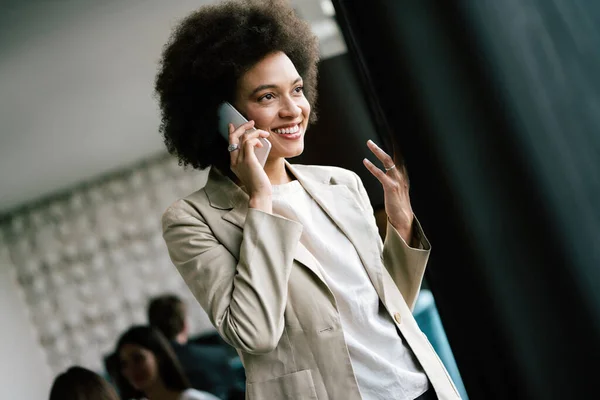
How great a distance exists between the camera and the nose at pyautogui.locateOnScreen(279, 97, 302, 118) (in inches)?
31.1

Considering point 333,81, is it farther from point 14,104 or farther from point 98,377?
point 14,104

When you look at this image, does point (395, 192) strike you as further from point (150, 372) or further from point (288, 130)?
point (150, 372)

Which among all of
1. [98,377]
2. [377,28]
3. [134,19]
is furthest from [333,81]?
[98,377]

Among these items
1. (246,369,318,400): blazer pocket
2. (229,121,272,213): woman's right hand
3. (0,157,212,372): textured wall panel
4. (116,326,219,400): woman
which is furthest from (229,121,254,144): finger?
(0,157,212,372): textured wall panel

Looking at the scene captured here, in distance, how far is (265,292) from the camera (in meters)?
0.73

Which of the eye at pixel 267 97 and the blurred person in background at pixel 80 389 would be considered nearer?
the eye at pixel 267 97

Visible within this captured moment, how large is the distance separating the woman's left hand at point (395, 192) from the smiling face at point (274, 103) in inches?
4.5

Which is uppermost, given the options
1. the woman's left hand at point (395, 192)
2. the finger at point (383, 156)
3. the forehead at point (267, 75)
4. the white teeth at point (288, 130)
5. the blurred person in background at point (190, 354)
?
the forehead at point (267, 75)

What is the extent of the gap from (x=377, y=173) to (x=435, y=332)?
24cm

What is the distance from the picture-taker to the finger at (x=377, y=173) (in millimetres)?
850

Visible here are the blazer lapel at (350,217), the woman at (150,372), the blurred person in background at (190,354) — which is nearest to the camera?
the blazer lapel at (350,217)

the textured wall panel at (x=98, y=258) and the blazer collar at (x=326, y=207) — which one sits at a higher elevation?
the textured wall panel at (x=98, y=258)

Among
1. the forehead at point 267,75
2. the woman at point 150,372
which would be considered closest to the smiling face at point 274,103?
the forehead at point 267,75

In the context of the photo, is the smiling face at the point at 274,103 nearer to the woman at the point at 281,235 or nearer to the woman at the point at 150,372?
the woman at the point at 281,235
